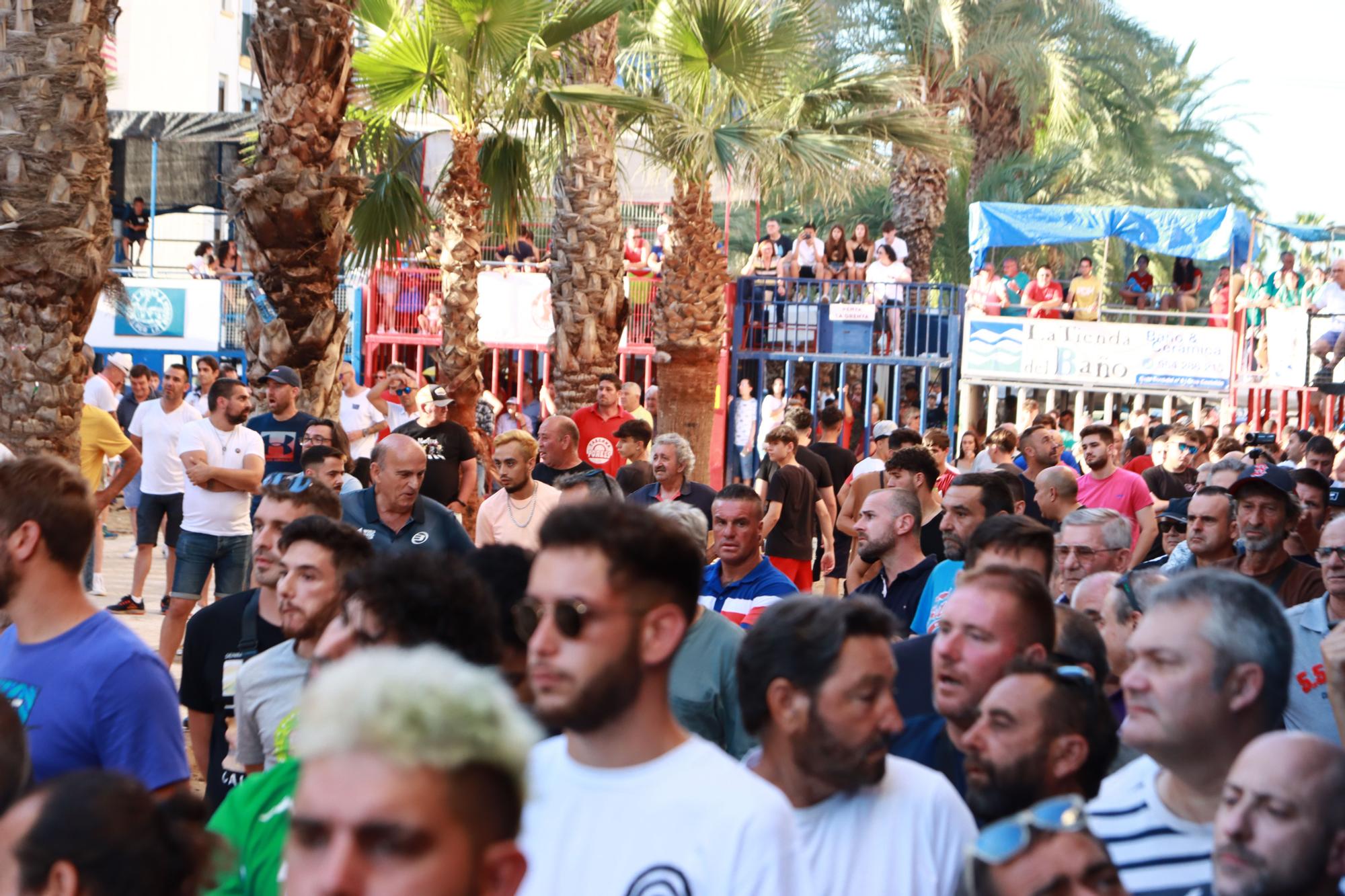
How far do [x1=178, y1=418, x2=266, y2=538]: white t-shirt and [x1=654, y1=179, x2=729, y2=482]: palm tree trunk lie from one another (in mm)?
9839

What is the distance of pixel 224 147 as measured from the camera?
92.5 feet

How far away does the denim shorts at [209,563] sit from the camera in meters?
9.00

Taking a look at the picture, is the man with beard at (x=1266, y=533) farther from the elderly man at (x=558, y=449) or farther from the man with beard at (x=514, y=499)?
Result: the elderly man at (x=558, y=449)

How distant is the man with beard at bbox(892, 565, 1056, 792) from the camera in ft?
11.7

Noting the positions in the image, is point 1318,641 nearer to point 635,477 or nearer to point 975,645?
point 975,645

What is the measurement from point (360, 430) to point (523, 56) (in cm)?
425

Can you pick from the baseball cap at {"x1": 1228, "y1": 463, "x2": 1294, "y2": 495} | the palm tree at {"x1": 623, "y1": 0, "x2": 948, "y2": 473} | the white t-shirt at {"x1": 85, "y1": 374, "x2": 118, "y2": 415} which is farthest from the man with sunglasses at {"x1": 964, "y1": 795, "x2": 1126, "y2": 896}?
the white t-shirt at {"x1": 85, "y1": 374, "x2": 118, "y2": 415}

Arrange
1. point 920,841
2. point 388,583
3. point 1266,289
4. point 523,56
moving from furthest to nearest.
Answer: point 1266,289
point 523,56
point 388,583
point 920,841

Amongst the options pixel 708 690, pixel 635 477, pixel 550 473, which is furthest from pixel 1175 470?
pixel 708 690

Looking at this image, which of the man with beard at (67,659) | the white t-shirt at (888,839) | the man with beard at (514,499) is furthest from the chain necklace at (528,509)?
the white t-shirt at (888,839)

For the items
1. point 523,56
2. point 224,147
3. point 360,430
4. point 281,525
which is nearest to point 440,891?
point 281,525

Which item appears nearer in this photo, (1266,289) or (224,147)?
(1266,289)

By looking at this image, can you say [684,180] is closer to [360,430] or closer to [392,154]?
[392,154]

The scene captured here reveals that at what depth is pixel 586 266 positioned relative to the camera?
Answer: 16.7 m
